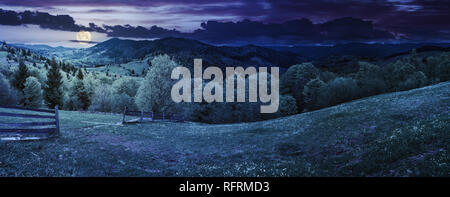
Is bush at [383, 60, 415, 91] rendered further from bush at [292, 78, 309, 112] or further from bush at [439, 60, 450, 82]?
bush at [292, 78, 309, 112]

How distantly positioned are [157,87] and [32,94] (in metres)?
55.5

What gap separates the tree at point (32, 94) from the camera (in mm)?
82062

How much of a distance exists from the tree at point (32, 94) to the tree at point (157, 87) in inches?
1960

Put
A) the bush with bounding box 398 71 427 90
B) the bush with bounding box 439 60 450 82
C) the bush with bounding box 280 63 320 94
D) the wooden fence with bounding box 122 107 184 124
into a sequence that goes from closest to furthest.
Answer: the wooden fence with bounding box 122 107 184 124 < the bush with bounding box 398 71 427 90 < the bush with bounding box 439 60 450 82 < the bush with bounding box 280 63 320 94

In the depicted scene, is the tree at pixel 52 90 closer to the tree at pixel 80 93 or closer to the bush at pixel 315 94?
the tree at pixel 80 93

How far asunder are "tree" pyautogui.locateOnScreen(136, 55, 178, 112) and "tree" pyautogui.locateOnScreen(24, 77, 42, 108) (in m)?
49.8

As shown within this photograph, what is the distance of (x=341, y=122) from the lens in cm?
2519

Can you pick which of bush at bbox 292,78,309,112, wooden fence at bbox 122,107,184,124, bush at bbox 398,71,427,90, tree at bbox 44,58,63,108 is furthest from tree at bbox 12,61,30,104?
bush at bbox 398,71,427,90

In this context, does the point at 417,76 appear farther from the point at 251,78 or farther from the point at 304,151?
the point at 304,151

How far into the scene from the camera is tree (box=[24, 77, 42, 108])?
82062 mm

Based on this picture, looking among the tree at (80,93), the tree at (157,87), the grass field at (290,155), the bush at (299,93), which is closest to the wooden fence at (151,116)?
the tree at (157,87)
